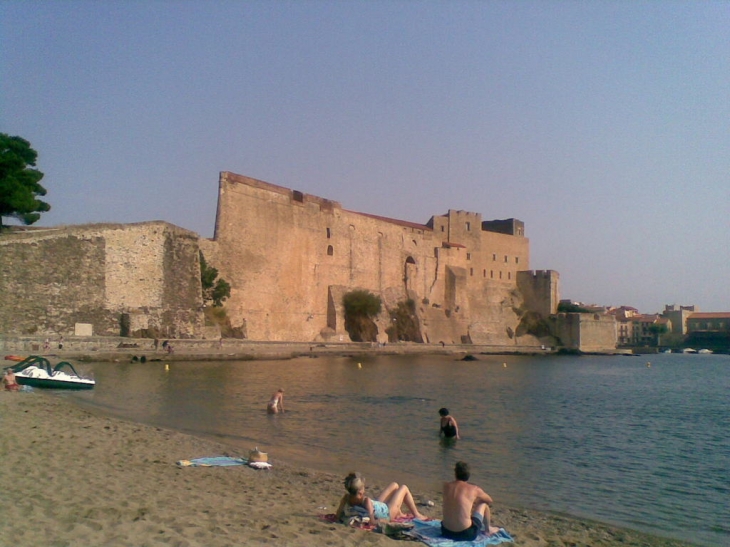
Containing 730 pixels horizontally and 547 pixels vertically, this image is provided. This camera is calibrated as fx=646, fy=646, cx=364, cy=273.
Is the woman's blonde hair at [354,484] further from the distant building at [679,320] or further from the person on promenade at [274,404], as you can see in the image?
the distant building at [679,320]

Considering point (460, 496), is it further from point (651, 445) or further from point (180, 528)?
point (651, 445)

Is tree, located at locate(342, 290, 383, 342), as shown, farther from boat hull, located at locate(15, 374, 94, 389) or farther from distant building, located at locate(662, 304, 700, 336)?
distant building, located at locate(662, 304, 700, 336)

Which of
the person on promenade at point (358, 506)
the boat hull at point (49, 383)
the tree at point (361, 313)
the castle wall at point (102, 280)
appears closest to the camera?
the person on promenade at point (358, 506)

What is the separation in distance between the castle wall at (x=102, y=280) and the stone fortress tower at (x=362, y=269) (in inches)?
175

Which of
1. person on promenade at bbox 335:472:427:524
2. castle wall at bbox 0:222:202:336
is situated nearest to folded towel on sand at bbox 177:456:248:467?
person on promenade at bbox 335:472:427:524

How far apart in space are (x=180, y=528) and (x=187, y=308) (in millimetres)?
22458

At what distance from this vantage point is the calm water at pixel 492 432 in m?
7.73

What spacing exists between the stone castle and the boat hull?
767cm

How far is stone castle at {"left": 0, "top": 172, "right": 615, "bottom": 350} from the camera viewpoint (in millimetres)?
21625

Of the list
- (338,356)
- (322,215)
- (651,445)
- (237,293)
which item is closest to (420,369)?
(338,356)

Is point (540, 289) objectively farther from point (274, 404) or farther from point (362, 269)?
point (274, 404)

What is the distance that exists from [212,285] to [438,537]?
2512cm

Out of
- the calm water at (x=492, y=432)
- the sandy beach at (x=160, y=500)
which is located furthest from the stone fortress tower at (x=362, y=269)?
the sandy beach at (x=160, y=500)

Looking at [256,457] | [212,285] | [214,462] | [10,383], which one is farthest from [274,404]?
[212,285]
